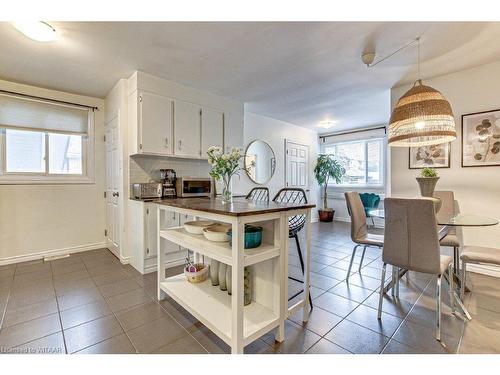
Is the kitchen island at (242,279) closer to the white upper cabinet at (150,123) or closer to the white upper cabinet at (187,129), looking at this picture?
the white upper cabinet at (150,123)

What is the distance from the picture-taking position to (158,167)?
3195 mm

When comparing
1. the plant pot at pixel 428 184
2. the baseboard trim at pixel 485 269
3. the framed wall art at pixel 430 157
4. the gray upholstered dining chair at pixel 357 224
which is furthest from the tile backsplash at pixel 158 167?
the baseboard trim at pixel 485 269

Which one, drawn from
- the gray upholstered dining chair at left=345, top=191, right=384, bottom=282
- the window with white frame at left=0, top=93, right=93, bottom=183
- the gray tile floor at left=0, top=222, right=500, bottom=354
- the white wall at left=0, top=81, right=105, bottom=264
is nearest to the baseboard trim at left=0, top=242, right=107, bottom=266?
the white wall at left=0, top=81, right=105, bottom=264

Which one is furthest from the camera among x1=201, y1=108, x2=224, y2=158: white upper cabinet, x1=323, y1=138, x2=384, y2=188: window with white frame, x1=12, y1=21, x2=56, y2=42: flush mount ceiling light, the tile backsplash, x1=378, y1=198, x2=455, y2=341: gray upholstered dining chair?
A: x1=323, y1=138, x2=384, y2=188: window with white frame

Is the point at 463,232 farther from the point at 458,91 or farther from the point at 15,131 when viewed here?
the point at 15,131

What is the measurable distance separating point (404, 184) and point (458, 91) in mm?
1300

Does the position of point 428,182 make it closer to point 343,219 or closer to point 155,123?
point 155,123

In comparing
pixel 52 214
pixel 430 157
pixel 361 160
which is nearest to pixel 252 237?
pixel 430 157

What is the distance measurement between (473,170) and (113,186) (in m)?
4.80

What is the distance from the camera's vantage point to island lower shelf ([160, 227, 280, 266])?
136 cm

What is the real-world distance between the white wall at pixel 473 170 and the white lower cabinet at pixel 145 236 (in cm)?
358

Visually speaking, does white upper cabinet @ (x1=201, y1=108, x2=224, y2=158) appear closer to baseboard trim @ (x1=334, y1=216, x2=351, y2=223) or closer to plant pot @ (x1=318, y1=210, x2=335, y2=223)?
plant pot @ (x1=318, y1=210, x2=335, y2=223)

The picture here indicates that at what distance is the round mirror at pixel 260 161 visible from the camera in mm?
4594

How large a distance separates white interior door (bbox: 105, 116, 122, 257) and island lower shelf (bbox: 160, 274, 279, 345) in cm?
167
